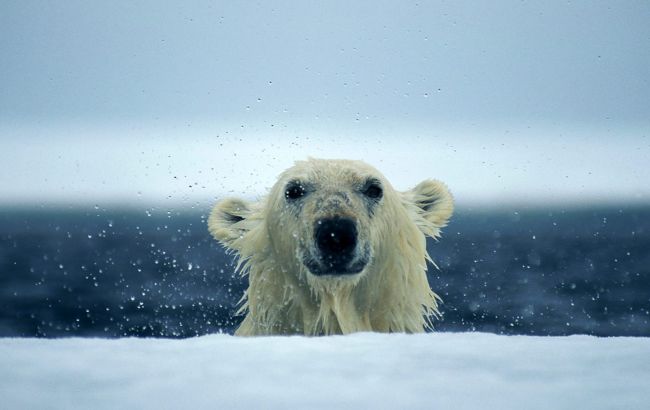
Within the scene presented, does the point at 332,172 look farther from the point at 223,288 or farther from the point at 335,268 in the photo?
the point at 223,288

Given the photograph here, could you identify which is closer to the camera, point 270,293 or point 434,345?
point 434,345

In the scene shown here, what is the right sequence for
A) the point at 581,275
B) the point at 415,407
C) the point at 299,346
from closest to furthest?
the point at 415,407 < the point at 299,346 < the point at 581,275

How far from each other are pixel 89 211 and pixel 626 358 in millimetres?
147399

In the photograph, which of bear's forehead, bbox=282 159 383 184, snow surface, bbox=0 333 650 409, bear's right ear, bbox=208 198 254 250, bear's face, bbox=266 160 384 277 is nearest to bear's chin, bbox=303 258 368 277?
bear's face, bbox=266 160 384 277

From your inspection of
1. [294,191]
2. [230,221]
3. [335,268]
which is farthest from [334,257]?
[230,221]

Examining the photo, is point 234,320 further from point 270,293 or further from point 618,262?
point 618,262

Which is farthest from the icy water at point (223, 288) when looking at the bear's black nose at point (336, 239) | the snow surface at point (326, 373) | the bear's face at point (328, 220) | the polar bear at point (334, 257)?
the snow surface at point (326, 373)

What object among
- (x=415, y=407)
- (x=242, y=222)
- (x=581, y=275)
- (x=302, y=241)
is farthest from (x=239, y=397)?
(x=581, y=275)

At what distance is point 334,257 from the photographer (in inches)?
206

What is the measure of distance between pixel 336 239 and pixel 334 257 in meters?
0.15

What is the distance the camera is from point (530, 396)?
2287mm

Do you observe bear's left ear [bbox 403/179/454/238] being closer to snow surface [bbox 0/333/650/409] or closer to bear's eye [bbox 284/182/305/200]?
bear's eye [bbox 284/182/305/200]

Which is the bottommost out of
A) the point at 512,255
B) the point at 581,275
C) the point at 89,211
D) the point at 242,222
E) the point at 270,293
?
the point at 89,211

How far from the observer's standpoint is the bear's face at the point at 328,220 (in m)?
5.22
